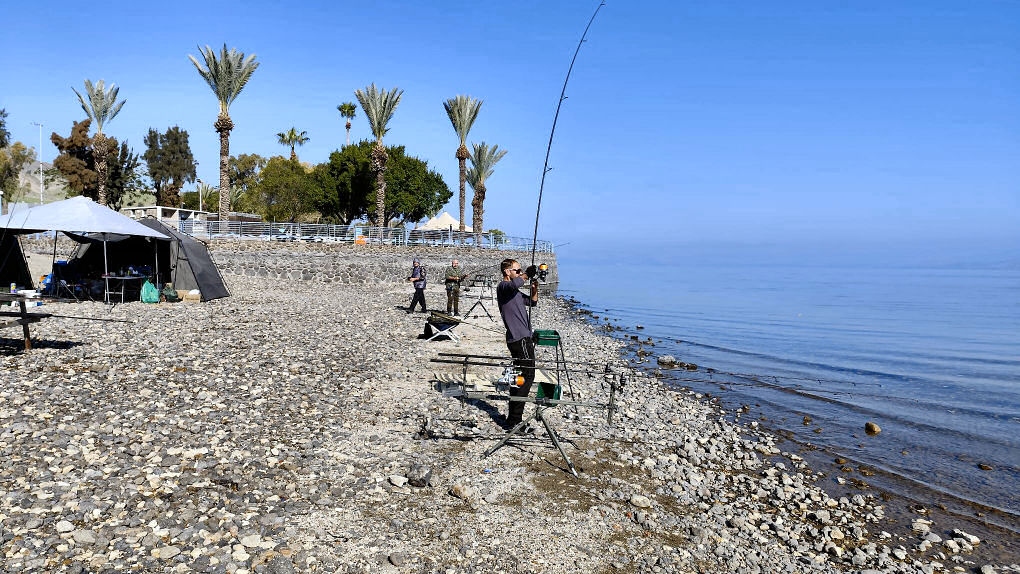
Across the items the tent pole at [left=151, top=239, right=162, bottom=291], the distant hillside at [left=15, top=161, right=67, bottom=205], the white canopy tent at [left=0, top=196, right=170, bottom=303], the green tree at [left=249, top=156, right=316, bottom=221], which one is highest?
the distant hillside at [left=15, top=161, right=67, bottom=205]

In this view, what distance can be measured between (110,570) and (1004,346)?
31744mm

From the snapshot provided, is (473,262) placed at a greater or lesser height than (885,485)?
greater

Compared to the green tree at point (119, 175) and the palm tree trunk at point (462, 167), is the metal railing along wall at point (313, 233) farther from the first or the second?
the green tree at point (119, 175)

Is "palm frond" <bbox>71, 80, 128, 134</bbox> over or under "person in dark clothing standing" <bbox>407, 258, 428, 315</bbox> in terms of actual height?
over

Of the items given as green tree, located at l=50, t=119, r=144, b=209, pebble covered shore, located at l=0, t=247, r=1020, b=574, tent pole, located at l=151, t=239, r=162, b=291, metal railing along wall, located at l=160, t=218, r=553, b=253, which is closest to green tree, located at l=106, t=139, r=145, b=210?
green tree, located at l=50, t=119, r=144, b=209

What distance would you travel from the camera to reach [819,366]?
18281mm

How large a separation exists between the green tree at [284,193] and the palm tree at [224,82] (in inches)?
699

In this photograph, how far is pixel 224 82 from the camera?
113 ft

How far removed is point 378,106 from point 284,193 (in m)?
18.9

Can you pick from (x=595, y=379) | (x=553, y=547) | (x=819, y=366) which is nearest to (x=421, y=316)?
(x=595, y=379)

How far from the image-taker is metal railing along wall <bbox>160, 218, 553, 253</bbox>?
32.2 meters

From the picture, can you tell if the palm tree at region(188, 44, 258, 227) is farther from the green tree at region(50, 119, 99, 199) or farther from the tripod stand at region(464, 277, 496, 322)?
the green tree at region(50, 119, 99, 199)

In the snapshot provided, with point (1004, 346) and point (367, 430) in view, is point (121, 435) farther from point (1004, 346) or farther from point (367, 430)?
point (1004, 346)

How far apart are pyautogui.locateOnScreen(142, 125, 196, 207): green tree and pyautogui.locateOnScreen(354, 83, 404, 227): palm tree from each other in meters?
40.2
